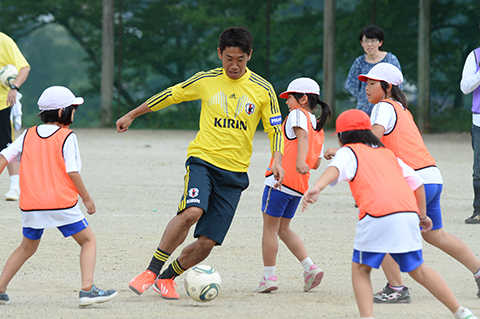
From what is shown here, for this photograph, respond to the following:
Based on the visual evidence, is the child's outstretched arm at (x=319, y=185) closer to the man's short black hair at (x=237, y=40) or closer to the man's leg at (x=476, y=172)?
the man's short black hair at (x=237, y=40)

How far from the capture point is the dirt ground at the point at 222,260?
402cm

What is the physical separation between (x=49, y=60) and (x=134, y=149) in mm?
29138

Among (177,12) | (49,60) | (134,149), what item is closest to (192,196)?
(134,149)

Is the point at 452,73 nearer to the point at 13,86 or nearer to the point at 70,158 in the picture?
the point at 13,86

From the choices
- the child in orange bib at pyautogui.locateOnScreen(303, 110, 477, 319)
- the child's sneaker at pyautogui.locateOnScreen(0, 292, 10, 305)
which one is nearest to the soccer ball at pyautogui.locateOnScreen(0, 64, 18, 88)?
the child's sneaker at pyautogui.locateOnScreen(0, 292, 10, 305)

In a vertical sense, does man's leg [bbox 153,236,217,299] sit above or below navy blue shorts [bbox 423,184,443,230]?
below

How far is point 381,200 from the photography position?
3441mm

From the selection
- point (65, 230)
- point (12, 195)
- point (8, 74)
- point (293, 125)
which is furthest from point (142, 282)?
point (8, 74)

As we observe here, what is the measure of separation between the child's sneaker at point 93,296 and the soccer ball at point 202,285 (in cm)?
50

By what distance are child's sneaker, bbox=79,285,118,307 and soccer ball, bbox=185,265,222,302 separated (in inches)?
19.7

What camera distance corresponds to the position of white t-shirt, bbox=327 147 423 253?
11.2 ft

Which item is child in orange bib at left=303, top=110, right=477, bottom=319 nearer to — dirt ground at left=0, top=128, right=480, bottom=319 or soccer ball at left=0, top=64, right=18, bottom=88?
dirt ground at left=0, top=128, right=480, bottom=319

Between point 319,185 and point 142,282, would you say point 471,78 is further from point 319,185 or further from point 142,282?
point 142,282

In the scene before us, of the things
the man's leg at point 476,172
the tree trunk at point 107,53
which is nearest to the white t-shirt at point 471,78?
the man's leg at point 476,172
